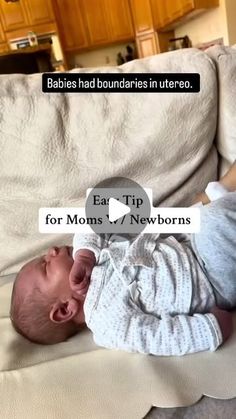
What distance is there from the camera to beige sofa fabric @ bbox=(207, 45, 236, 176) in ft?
2.23

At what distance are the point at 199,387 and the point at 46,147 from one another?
424 millimetres

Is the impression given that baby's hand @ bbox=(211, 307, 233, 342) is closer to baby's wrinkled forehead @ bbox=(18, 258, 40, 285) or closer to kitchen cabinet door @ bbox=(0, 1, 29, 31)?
baby's wrinkled forehead @ bbox=(18, 258, 40, 285)

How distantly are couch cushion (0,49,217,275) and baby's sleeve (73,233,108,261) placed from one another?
81 mm

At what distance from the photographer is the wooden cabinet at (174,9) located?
228cm

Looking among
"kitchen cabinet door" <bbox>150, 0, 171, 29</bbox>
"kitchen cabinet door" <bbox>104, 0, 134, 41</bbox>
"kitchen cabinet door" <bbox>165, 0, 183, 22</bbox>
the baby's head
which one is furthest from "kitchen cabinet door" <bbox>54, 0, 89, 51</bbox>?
the baby's head

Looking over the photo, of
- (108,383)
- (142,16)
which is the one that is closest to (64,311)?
(108,383)

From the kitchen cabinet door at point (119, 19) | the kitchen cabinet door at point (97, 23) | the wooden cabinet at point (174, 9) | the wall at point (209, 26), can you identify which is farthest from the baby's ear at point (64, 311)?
the kitchen cabinet door at point (97, 23)

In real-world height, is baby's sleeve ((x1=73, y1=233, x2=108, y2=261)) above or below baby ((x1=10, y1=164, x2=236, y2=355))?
above

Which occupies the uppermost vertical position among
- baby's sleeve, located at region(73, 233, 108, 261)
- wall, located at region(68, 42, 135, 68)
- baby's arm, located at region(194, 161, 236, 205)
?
baby's arm, located at region(194, 161, 236, 205)

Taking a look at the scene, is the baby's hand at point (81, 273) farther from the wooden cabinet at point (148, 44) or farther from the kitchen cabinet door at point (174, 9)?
the wooden cabinet at point (148, 44)

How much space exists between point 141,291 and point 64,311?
0.12m

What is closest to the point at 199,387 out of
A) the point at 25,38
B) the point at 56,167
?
the point at 56,167

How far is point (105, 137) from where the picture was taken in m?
0.69

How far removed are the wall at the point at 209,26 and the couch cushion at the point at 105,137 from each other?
1587 mm
